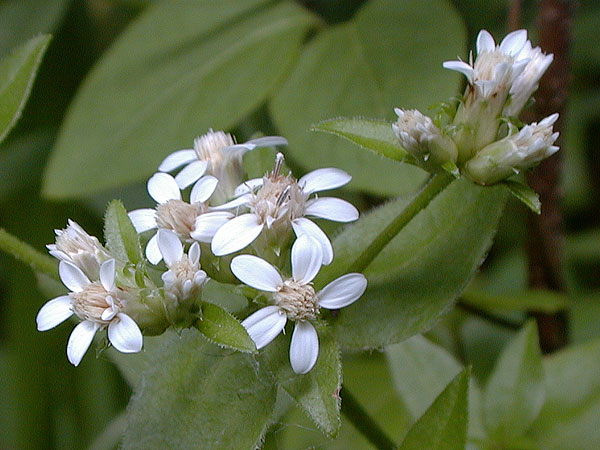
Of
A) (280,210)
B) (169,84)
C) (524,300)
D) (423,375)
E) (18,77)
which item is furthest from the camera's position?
(169,84)

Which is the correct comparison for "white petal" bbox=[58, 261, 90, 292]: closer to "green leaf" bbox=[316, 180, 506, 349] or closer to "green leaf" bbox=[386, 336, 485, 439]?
"green leaf" bbox=[316, 180, 506, 349]

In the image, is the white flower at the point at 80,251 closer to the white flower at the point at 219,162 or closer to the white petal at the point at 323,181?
the white flower at the point at 219,162

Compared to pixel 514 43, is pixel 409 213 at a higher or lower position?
lower

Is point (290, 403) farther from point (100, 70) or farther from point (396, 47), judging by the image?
point (100, 70)

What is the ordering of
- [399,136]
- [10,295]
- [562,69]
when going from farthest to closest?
[10,295] → [562,69] → [399,136]

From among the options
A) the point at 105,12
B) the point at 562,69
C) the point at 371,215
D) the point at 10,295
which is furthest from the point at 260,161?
the point at 105,12

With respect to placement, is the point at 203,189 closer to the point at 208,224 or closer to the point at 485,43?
the point at 208,224

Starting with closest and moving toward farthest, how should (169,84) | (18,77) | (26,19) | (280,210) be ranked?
1. (280,210)
2. (18,77)
3. (169,84)
4. (26,19)

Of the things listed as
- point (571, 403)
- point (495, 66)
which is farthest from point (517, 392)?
point (495, 66)
